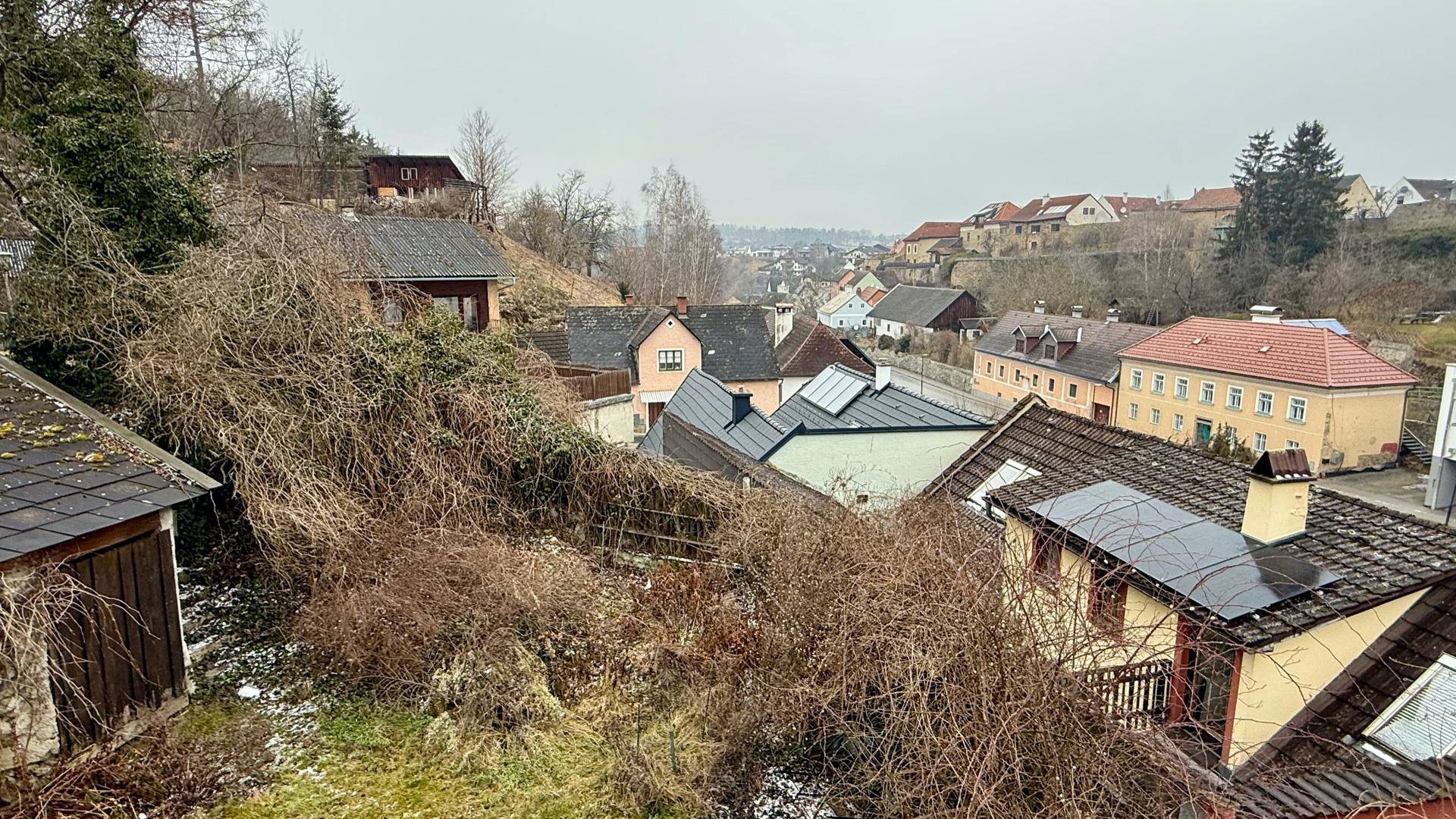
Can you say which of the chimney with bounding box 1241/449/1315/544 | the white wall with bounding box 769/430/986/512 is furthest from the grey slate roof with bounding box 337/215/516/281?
the chimney with bounding box 1241/449/1315/544

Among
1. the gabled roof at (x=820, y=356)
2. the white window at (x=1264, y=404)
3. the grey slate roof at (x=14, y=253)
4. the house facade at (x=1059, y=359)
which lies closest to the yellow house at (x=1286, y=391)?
the white window at (x=1264, y=404)

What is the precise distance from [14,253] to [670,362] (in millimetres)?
18689

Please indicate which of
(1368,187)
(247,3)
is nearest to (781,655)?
(247,3)

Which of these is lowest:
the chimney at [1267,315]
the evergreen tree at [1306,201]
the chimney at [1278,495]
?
the chimney at [1278,495]

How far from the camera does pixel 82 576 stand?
4.76m

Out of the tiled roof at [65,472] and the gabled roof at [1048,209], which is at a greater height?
the gabled roof at [1048,209]

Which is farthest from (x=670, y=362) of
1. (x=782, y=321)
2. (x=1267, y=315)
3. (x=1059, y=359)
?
(x=1267, y=315)

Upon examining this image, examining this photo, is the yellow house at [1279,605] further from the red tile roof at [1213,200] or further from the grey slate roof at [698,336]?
the red tile roof at [1213,200]

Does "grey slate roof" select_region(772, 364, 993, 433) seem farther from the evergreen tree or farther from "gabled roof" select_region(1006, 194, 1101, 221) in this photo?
"gabled roof" select_region(1006, 194, 1101, 221)

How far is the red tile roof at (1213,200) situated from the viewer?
66.4m

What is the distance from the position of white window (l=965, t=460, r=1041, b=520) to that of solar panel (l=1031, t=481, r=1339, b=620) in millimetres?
3597

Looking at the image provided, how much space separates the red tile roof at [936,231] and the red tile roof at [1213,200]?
26.5 meters

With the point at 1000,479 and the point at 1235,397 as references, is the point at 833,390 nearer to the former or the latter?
the point at 1000,479

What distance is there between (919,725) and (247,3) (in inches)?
650
